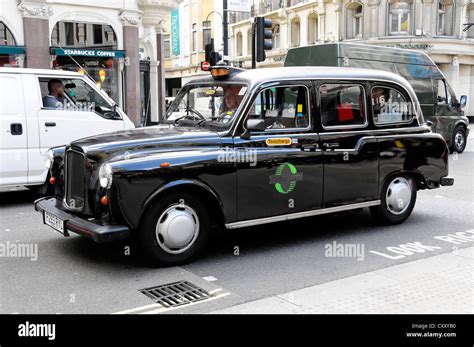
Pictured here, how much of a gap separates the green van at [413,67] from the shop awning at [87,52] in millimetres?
6572

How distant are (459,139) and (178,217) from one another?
14.5 metres

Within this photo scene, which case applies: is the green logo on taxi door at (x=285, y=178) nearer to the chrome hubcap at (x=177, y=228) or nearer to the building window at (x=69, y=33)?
the chrome hubcap at (x=177, y=228)

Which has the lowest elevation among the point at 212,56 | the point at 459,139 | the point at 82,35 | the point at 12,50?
the point at 459,139

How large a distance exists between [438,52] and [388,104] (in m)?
28.9

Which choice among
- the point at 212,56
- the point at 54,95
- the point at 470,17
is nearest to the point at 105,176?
the point at 54,95

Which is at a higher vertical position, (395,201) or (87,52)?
(87,52)

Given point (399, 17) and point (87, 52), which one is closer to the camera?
point (87, 52)

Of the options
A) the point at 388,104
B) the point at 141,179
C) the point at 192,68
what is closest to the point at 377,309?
the point at 141,179

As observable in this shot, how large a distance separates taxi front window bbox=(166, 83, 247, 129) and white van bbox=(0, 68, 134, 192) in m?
2.58

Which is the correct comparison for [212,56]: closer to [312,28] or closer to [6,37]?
[6,37]

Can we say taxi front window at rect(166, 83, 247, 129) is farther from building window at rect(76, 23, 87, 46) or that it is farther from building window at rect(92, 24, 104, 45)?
building window at rect(92, 24, 104, 45)

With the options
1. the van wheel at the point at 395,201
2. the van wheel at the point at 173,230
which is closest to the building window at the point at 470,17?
the van wheel at the point at 395,201

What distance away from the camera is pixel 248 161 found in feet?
19.7

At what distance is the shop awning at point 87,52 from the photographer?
57.1 feet
